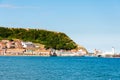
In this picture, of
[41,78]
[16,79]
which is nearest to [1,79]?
[16,79]

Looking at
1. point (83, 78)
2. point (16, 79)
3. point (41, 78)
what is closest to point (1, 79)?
point (16, 79)

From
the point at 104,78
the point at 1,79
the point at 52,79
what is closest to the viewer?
the point at 1,79

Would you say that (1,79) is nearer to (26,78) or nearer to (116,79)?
(26,78)

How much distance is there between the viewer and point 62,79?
62.7 metres

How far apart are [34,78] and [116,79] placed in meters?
11.6

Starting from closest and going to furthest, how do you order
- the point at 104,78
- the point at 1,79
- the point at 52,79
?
the point at 1,79 < the point at 52,79 < the point at 104,78

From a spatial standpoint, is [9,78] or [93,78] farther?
[93,78]

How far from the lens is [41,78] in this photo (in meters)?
62.5

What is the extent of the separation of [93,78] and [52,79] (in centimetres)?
666

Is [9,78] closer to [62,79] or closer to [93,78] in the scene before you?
[62,79]

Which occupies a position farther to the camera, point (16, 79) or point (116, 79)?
point (116, 79)

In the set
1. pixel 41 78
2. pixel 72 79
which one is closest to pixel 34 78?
pixel 41 78

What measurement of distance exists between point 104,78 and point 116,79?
209 cm

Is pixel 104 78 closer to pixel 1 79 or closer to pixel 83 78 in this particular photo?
pixel 83 78
